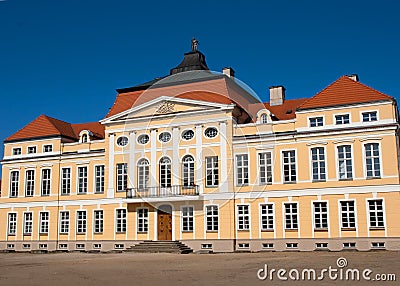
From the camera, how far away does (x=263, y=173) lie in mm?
32750

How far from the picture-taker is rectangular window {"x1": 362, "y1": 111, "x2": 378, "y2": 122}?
30.2 metres

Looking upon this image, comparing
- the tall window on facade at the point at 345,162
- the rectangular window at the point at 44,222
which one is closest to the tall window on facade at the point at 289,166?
the tall window on facade at the point at 345,162

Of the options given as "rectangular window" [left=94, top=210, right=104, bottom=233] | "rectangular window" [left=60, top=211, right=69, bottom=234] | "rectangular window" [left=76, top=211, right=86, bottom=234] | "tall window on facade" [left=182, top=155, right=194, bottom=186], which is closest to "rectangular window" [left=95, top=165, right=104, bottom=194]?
"rectangular window" [left=94, top=210, right=104, bottom=233]

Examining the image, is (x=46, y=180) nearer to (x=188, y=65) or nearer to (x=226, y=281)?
(x=188, y=65)

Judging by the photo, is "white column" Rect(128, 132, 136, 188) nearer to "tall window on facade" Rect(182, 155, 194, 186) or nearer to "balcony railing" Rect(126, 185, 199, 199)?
"balcony railing" Rect(126, 185, 199, 199)

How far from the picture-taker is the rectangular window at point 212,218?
108ft

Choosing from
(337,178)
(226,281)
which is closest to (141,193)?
(337,178)

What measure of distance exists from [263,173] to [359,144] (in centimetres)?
631

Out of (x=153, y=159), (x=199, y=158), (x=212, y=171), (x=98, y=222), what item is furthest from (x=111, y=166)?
(x=212, y=171)

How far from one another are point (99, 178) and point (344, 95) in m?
18.6

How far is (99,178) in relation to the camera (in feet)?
123

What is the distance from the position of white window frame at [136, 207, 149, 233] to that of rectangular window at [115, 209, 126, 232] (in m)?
1.24

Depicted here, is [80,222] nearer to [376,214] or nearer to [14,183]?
[14,183]

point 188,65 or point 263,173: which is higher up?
point 188,65
